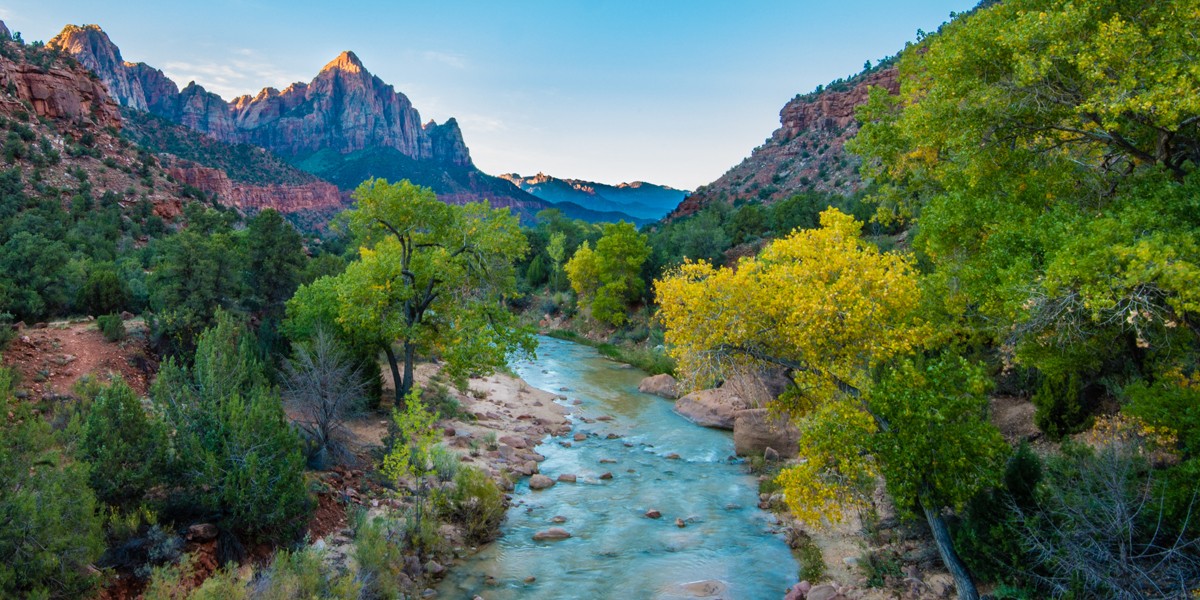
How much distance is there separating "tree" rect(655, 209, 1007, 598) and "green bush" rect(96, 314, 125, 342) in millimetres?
12536

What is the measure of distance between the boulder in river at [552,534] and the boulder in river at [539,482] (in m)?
2.61

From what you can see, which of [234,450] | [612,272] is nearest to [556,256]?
[612,272]

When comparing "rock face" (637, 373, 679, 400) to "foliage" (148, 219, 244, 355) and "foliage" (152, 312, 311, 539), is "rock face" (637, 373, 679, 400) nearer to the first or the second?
"foliage" (148, 219, 244, 355)

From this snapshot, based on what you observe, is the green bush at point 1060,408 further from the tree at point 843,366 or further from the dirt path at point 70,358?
the dirt path at point 70,358

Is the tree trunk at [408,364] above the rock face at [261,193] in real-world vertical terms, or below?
below

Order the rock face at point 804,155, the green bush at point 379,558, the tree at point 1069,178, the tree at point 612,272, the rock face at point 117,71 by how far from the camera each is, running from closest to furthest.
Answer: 1. the tree at point 1069,178
2. the green bush at point 379,558
3. the tree at point 612,272
4. the rock face at point 804,155
5. the rock face at point 117,71

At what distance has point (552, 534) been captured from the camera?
1202 centimetres

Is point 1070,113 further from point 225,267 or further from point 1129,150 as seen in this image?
point 225,267

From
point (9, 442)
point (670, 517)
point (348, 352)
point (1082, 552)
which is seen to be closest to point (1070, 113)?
point (1082, 552)

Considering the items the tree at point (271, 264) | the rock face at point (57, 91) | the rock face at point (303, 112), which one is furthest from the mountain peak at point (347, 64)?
the tree at point (271, 264)

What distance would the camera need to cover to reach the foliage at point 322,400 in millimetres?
12844

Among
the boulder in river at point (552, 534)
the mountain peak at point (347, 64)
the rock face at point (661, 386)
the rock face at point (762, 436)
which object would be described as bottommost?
the rock face at point (661, 386)

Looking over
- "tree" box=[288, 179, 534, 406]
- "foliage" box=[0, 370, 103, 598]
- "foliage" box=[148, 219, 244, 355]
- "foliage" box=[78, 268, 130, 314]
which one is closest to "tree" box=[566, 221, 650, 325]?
"tree" box=[288, 179, 534, 406]

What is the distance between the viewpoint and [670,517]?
13.2 m
